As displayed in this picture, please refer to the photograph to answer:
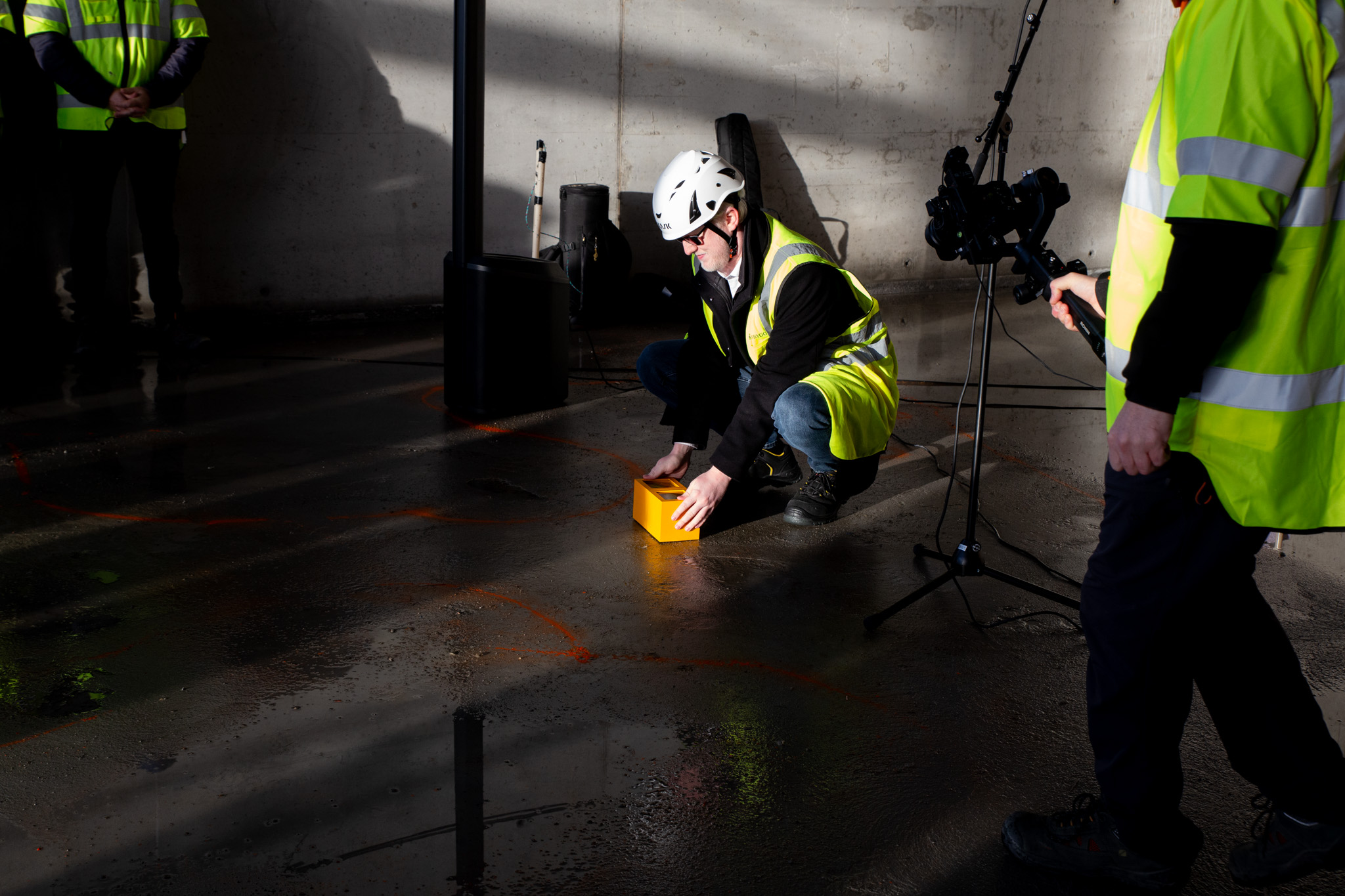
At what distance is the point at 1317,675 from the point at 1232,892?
1.06 metres

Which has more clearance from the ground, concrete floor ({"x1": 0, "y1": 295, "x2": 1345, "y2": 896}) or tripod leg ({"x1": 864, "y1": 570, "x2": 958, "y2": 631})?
tripod leg ({"x1": 864, "y1": 570, "x2": 958, "y2": 631})

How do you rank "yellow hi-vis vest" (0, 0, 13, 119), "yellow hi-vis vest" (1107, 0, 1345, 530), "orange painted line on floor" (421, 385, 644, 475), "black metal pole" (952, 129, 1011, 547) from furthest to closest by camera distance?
1. "yellow hi-vis vest" (0, 0, 13, 119)
2. "orange painted line on floor" (421, 385, 644, 475)
3. "black metal pole" (952, 129, 1011, 547)
4. "yellow hi-vis vest" (1107, 0, 1345, 530)

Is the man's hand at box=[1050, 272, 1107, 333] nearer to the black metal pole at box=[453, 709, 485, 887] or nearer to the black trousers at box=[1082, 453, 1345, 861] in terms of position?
the black trousers at box=[1082, 453, 1345, 861]

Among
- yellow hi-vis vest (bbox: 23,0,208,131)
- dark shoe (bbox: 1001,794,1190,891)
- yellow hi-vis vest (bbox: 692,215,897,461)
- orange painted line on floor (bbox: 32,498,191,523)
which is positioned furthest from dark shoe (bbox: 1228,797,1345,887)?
yellow hi-vis vest (bbox: 23,0,208,131)

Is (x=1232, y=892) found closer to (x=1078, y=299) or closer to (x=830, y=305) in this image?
(x=1078, y=299)

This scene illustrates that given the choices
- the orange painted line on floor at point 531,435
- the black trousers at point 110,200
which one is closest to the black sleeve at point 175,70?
the black trousers at point 110,200

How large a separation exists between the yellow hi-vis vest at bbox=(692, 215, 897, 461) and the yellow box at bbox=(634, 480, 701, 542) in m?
0.54

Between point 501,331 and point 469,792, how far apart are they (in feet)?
9.74

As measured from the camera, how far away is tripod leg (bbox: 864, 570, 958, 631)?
2975 millimetres

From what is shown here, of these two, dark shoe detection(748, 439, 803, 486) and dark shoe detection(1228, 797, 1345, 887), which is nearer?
dark shoe detection(1228, 797, 1345, 887)

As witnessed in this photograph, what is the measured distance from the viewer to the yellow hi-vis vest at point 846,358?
3498mm

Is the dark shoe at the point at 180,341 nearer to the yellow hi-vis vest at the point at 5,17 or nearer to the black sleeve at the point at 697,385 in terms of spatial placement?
the yellow hi-vis vest at the point at 5,17

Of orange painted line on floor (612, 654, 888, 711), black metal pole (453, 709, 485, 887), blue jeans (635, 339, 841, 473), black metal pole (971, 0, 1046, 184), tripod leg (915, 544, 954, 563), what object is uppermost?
black metal pole (971, 0, 1046, 184)

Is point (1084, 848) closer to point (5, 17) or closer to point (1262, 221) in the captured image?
point (1262, 221)
